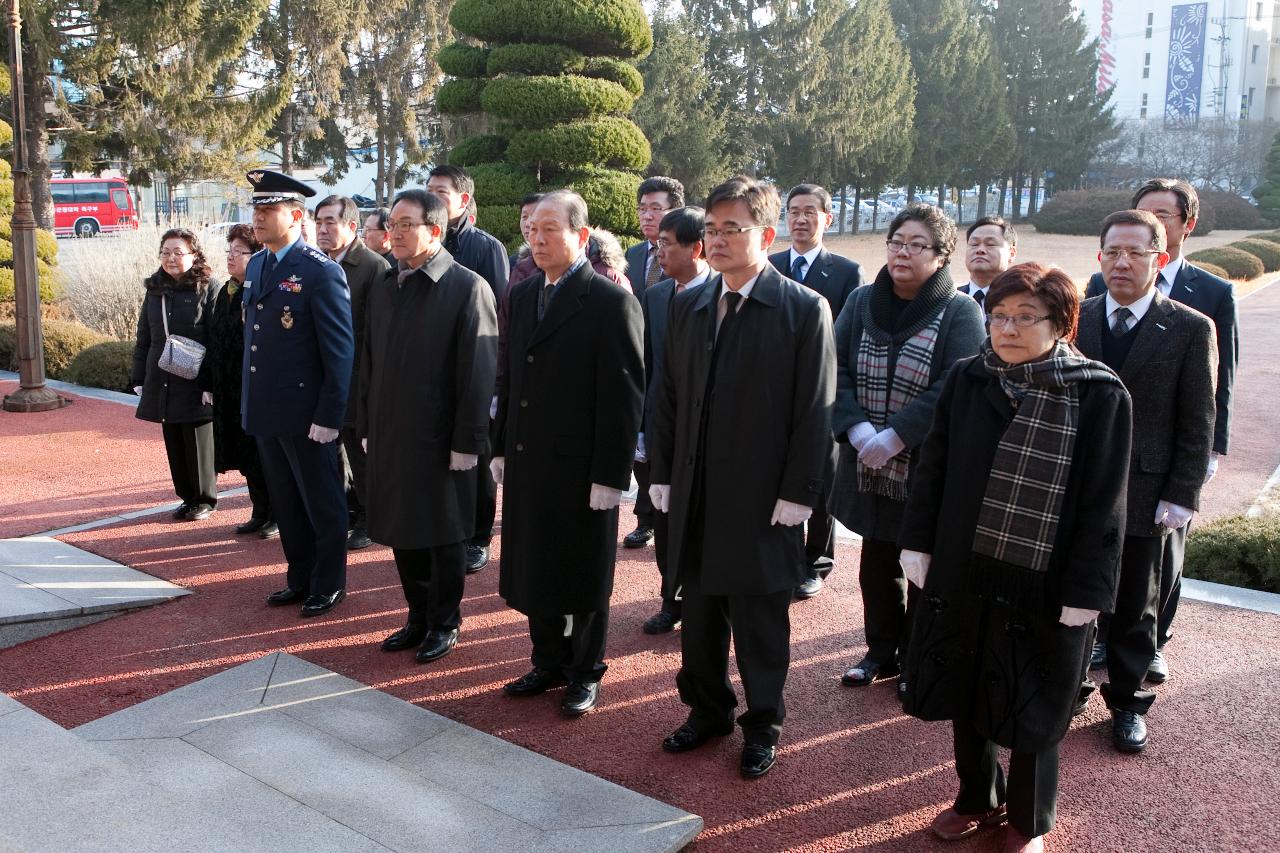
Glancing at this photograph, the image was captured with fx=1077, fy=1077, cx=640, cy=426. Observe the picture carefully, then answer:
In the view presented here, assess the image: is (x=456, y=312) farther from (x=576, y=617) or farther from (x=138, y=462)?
(x=138, y=462)

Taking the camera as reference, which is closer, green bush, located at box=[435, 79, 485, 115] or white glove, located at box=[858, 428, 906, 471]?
white glove, located at box=[858, 428, 906, 471]

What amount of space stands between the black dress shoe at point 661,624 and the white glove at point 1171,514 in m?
2.21

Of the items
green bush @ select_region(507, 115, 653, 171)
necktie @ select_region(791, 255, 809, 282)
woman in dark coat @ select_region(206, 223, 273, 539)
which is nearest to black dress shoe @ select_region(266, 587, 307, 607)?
woman in dark coat @ select_region(206, 223, 273, 539)

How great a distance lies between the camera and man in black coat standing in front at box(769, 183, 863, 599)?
18.3 ft

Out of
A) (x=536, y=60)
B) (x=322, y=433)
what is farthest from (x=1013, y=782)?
(x=536, y=60)

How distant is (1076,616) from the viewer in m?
2.97

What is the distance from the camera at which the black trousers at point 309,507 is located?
523 cm

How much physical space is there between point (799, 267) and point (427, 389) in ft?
7.30

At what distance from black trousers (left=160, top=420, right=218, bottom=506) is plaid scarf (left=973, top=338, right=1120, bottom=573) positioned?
5.41 meters

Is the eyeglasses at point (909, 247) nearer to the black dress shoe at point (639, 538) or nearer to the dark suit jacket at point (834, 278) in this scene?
the dark suit jacket at point (834, 278)

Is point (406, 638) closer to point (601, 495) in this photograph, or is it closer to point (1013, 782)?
point (601, 495)

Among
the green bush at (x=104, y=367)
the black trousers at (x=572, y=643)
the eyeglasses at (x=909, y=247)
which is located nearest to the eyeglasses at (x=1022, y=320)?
the eyeglasses at (x=909, y=247)

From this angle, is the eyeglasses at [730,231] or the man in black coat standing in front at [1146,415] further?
the man in black coat standing in front at [1146,415]

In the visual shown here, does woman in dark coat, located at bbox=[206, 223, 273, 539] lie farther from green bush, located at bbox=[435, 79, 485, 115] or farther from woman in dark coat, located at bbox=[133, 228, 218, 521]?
green bush, located at bbox=[435, 79, 485, 115]
